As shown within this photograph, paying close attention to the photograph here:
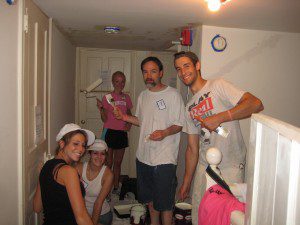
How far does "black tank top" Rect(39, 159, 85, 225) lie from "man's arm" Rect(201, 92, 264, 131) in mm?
856

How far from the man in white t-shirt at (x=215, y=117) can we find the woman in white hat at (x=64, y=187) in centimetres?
74

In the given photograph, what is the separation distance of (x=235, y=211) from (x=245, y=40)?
1862 millimetres

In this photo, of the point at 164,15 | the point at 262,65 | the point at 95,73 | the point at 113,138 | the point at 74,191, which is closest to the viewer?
the point at 74,191

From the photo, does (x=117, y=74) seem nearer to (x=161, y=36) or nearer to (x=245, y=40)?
(x=161, y=36)

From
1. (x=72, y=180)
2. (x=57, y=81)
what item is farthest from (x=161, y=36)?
(x=72, y=180)

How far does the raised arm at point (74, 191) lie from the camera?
149 cm

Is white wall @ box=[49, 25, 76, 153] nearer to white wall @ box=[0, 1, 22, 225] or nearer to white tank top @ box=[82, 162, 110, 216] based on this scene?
white tank top @ box=[82, 162, 110, 216]

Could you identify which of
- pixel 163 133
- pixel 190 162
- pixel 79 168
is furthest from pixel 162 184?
pixel 79 168

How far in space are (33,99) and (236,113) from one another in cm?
127

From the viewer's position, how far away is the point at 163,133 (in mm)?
2211

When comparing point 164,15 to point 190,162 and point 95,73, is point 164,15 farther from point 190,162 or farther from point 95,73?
point 95,73

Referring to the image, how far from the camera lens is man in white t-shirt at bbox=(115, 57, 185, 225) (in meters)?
2.24

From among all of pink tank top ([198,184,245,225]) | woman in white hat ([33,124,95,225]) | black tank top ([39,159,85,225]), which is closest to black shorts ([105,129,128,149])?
woman in white hat ([33,124,95,225])

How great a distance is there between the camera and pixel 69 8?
6.45ft
